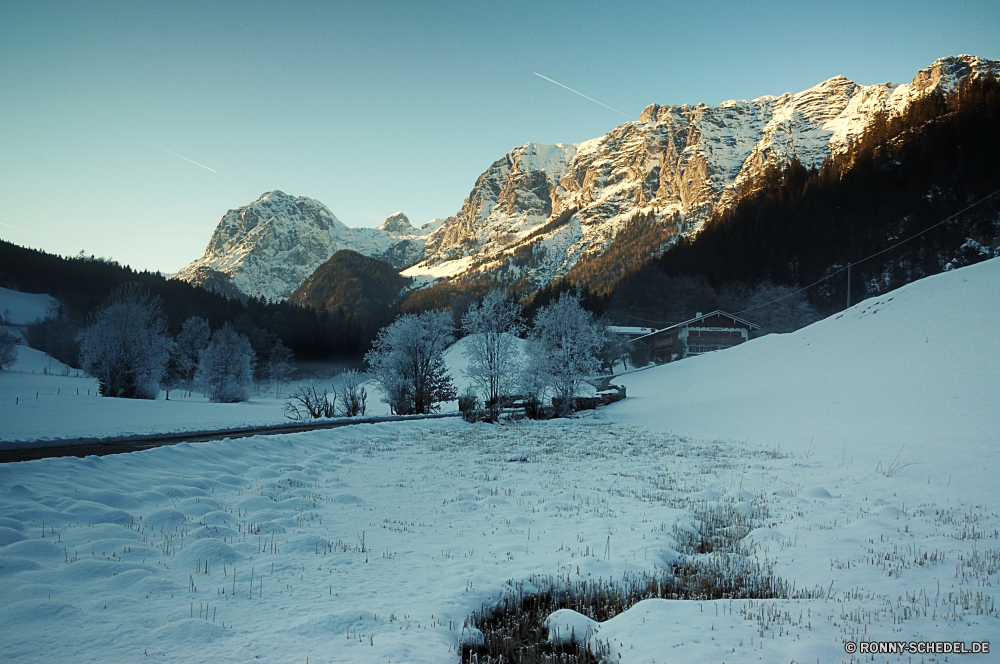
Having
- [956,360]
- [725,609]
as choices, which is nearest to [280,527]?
[725,609]

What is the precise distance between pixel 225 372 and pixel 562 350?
48704 millimetres

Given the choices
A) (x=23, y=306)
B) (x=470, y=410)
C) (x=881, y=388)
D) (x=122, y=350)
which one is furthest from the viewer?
(x=23, y=306)

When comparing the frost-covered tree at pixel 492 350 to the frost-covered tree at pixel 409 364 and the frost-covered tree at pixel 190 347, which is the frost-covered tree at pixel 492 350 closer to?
the frost-covered tree at pixel 409 364

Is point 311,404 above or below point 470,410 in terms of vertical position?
above

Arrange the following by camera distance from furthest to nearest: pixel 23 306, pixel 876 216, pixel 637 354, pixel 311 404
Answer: pixel 23 306, pixel 876 216, pixel 637 354, pixel 311 404

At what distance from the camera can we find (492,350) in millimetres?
41094

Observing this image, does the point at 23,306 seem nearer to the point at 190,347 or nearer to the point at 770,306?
the point at 190,347

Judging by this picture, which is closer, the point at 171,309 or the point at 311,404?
the point at 311,404

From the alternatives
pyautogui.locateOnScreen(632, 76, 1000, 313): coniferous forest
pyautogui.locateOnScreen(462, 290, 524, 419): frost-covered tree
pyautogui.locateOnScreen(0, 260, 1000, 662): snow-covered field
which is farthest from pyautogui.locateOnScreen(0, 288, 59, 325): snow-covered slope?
pyautogui.locateOnScreen(0, 260, 1000, 662): snow-covered field

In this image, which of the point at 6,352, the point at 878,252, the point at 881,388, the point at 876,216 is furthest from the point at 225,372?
the point at 876,216

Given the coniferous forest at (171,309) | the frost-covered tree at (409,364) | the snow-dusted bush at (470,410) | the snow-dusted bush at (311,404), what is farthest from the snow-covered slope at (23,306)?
the snow-dusted bush at (470,410)

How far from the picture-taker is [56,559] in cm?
670

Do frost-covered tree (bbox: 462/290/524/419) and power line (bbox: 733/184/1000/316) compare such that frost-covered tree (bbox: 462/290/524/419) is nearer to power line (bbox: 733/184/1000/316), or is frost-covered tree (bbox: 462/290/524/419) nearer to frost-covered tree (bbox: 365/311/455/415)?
frost-covered tree (bbox: 365/311/455/415)

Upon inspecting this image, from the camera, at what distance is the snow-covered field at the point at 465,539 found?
17.0 ft
